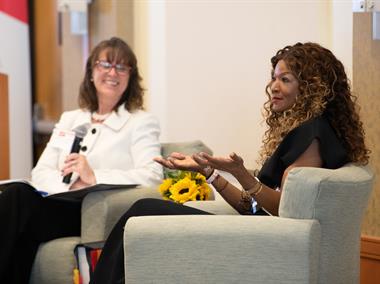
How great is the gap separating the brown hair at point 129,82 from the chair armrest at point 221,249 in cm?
163

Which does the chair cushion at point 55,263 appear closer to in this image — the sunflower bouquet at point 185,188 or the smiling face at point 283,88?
the sunflower bouquet at point 185,188

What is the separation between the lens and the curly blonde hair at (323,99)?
2.28 meters

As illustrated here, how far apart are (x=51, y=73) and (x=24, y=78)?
0.20 metres

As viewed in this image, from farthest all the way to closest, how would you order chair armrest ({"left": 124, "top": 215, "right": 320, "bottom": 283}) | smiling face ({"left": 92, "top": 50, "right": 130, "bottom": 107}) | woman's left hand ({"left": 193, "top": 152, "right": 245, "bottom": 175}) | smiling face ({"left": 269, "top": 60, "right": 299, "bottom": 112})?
smiling face ({"left": 92, "top": 50, "right": 130, "bottom": 107}) < smiling face ({"left": 269, "top": 60, "right": 299, "bottom": 112}) < woman's left hand ({"left": 193, "top": 152, "right": 245, "bottom": 175}) < chair armrest ({"left": 124, "top": 215, "right": 320, "bottom": 283})

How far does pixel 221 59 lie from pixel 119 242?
1818 mm

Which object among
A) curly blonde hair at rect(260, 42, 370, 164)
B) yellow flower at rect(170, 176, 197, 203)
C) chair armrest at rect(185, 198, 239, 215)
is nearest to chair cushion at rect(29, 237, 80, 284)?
yellow flower at rect(170, 176, 197, 203)

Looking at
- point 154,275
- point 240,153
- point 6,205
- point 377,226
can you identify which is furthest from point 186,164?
point 240,153

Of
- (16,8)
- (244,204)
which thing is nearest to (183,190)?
(244,204)

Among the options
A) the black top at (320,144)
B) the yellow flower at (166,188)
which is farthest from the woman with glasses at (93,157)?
the black top at (320,144)

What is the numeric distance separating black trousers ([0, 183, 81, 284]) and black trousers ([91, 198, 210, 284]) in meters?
0.73

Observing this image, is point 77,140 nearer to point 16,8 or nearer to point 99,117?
point 99,117

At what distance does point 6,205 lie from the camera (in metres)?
2.86

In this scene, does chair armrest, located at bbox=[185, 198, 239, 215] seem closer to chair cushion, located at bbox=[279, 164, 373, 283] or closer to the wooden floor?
chair cushion, located at bbox=[279, 164, 373, 283]

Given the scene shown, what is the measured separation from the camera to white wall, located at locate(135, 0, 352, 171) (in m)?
3.57
